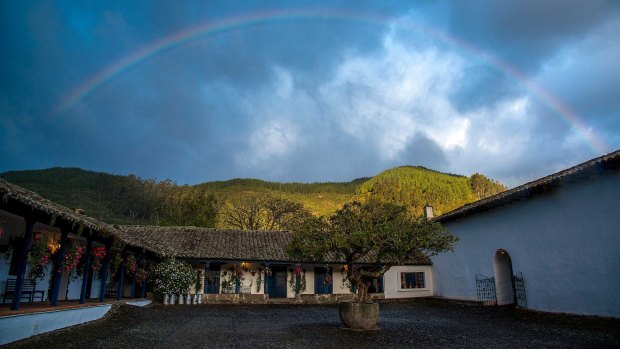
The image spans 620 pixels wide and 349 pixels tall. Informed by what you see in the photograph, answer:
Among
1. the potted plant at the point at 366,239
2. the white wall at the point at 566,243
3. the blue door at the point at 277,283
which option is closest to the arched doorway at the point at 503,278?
the white wall at the point at 566,243

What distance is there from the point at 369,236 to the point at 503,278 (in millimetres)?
11766

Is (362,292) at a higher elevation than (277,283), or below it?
higher

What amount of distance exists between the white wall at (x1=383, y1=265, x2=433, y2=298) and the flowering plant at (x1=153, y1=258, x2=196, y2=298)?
13.0m

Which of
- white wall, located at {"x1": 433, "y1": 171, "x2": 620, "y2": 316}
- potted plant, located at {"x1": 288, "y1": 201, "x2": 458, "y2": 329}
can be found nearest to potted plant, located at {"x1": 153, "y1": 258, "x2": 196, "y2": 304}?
potted plant, located at {"x1": 288, "y1": 201, "x2": 458, "y2": 329}

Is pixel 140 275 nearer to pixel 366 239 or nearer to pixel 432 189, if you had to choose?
pixel 366 239

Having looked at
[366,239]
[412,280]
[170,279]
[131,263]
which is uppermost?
[366,239]

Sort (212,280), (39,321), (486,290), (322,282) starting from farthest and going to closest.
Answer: (322,282) < (212,280) < (486,290) < (39,321)

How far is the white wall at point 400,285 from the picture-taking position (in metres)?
25.4

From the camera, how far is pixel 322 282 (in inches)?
986

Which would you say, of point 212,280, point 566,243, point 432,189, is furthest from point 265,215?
point 432,189

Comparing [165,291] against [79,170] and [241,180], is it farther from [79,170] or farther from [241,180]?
[241,180]

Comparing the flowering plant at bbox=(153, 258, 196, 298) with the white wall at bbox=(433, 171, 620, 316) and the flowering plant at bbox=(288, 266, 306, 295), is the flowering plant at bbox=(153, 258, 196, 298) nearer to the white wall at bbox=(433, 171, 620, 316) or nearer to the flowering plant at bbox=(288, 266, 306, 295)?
the flowering plant at bbox=(288, 266, 306, 295)

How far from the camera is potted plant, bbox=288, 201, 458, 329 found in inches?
426

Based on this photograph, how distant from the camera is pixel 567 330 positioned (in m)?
11.0
